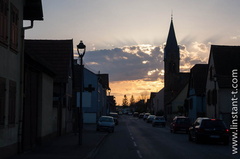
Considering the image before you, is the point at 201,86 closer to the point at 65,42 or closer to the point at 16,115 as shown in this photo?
the point at 65,42

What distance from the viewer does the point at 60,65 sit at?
3133cm

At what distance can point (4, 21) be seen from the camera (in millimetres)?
14367

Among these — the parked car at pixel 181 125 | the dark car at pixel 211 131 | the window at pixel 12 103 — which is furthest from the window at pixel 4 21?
the parked car at pixel 181 125

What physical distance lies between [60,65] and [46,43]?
3060 millimetres

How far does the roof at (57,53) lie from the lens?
101 feet

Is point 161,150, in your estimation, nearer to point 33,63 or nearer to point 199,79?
point 33,63

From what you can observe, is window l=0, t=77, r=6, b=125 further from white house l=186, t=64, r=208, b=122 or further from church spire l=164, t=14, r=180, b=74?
church spire l=164, t=14, r=180, b=74

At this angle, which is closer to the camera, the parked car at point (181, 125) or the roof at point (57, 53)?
the roof at point (57, 53)

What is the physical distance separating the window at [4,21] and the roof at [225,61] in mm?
29321

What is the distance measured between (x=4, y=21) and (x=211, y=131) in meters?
14.9

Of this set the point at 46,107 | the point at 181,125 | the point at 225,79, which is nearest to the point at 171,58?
the point at 225,79

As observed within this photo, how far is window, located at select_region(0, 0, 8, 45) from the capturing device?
46.0 ft

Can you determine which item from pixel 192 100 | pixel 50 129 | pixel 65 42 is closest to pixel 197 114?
pixel 192 100

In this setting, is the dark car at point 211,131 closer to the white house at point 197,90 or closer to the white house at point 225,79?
the white house at point 225,79
